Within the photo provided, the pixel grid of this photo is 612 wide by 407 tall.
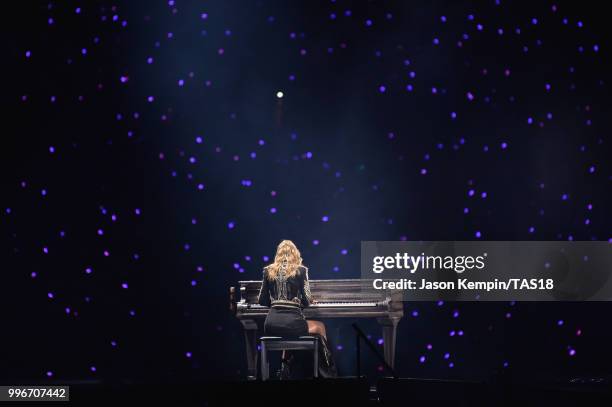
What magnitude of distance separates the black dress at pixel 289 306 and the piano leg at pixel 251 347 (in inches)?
15.8

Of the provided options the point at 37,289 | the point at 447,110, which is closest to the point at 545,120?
the point at 447,110

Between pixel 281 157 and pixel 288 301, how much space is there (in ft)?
7.38

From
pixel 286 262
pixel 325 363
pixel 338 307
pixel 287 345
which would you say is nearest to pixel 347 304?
pixel 338 307

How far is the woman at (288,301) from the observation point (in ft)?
18.4

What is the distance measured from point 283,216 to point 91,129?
6.72ft

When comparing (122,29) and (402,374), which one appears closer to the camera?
(402,374)

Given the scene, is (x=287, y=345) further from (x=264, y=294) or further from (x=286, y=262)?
(x=286, y=262)

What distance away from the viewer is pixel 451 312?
24.4 feet

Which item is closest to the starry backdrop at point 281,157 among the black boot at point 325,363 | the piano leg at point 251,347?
the piano leg at point 251,347

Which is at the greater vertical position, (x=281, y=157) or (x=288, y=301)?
(x=281, y=157)

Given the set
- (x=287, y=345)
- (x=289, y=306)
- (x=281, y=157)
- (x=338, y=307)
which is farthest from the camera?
(x=281, y=157)

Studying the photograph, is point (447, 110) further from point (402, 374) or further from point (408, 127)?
point (402, 374)

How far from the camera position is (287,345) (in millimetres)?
5531

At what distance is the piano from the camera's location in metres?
6.21
